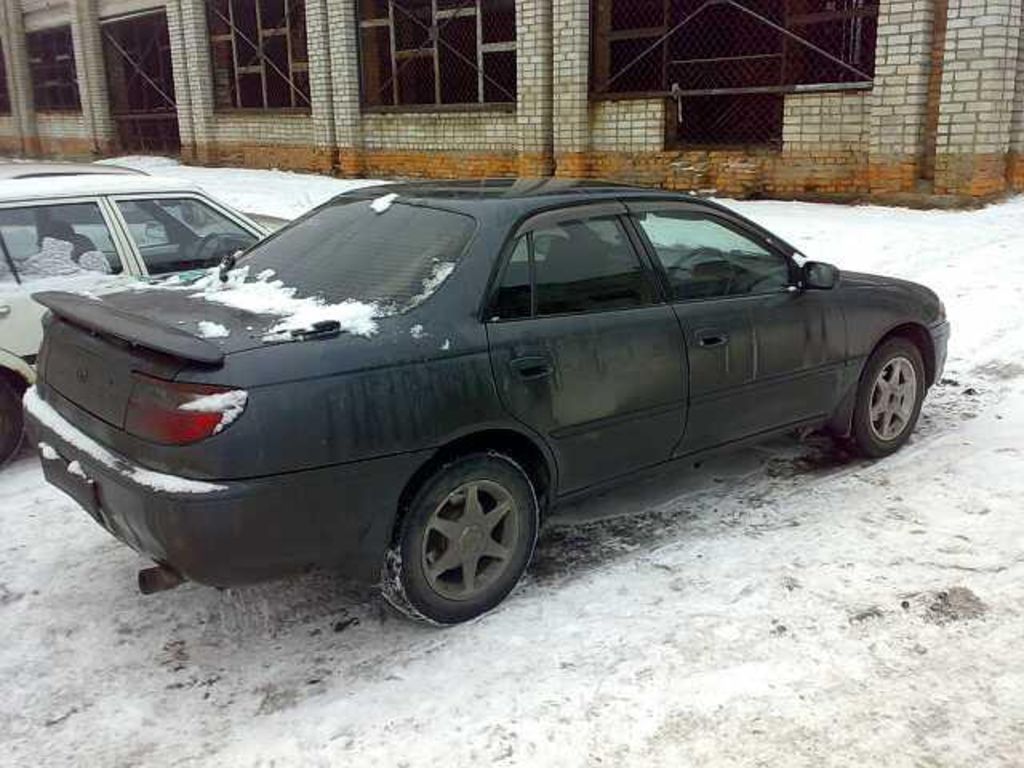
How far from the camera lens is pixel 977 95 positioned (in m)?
9.59

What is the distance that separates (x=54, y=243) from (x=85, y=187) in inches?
15.6

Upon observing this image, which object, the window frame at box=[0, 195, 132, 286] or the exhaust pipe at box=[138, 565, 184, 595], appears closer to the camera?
the exhaust pipe at box=[138, 565, 184, 595]

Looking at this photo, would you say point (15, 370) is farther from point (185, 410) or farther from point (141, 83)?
point (141, 83)

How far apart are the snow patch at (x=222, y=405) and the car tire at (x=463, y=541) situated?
2.30 feet

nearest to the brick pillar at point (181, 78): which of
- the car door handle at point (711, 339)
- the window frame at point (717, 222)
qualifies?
the window frame at point (717, 222)

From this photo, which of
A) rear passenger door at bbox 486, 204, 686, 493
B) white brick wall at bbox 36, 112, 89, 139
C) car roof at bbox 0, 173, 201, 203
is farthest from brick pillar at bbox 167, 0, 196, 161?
rear passenger door at bbox 486, 204, 686, 493

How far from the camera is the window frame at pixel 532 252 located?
3.48 meters

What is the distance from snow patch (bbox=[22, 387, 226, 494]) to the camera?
2.88 m

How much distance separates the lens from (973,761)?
2.62 meters

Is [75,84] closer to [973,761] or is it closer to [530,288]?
[530,288]

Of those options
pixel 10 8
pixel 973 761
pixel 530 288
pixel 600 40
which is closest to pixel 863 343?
pixel 530 288

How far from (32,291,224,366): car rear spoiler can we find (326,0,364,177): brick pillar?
1317 centimetres

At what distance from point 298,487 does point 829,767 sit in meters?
1.73

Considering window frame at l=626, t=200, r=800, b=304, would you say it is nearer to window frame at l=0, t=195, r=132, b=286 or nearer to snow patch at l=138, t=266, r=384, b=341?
snow patch at l=138, t=266, r=384, b=341
